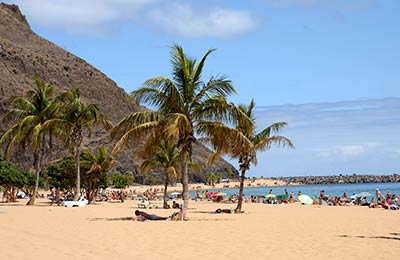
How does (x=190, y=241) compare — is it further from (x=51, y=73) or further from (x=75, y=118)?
(x=51, y=73)

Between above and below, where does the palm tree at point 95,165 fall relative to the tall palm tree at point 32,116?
below

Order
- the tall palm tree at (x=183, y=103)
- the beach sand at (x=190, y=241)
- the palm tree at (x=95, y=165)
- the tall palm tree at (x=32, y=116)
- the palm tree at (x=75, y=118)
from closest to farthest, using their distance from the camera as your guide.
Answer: the beach sand at (x=190, y=241)
the tall palm tree at (x=183, y=103)
the palm tree at (x=75, y=118)
the tall palm tree at (x=32, y=116)
the palm tree at (x=95, y=165)

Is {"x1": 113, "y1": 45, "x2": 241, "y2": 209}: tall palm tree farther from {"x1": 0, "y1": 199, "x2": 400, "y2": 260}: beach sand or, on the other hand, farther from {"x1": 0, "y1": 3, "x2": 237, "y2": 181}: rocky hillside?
{"x1": 0, "y1": 3, "x2": 237, "y2": 181}: rocky hillside

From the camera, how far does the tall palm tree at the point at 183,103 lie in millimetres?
18656

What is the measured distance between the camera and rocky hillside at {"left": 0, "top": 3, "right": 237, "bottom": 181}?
99.7 meters

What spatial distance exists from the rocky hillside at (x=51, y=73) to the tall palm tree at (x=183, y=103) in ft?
246

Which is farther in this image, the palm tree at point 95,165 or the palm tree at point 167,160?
the palm tree at point 95,165

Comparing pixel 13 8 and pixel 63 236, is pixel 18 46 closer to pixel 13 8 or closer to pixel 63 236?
pixel 13 8

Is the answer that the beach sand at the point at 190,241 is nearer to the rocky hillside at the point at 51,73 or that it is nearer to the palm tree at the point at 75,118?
the palm tree at the point at 75,118

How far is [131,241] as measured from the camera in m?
12.6

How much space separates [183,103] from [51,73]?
97.2 m

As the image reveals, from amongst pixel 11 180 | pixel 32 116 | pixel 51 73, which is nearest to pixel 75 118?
pixel 32 116

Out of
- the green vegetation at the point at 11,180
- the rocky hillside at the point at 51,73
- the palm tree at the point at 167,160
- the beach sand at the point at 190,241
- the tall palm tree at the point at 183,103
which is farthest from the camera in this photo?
the rocky hillside at the point at 51,73

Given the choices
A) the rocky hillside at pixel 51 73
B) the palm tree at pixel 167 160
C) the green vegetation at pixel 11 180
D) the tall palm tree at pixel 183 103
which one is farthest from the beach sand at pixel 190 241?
the rocky hillside at pixel 51 73
